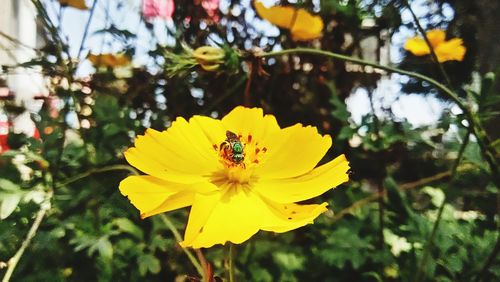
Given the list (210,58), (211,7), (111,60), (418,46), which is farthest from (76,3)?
(418,46)

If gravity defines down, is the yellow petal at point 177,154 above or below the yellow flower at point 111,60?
above

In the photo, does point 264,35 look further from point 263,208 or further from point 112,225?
point 263,208

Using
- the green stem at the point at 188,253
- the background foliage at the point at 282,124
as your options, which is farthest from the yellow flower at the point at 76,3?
the green stem at the point at 188,253

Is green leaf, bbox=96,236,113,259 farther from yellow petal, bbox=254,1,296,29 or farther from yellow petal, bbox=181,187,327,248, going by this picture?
yellow petal, bbox=254,1,296,29

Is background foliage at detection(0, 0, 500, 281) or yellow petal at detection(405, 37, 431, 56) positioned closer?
background foliage at detection(0, 0, 500, 281)

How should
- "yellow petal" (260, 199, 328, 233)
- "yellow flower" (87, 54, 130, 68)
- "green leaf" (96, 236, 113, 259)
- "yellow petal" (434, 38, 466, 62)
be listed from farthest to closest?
"yellow flower" (87, 54, 130, 68)
"yellow petal" (434, 38, 466, 62)
"green leaf" (96, 236, 113, 259)
"yellow petal" (260, 199, 328, 233)

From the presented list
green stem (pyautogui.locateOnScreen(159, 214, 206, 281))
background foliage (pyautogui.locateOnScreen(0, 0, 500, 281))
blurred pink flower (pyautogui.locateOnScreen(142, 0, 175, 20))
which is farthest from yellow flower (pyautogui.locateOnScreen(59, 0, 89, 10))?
green stem (pyautogui.locateOnScreen(159, 214, 206, 281))

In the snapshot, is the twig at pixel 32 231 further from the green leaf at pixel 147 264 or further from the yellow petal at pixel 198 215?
the yellow petal at pixel 198 215
